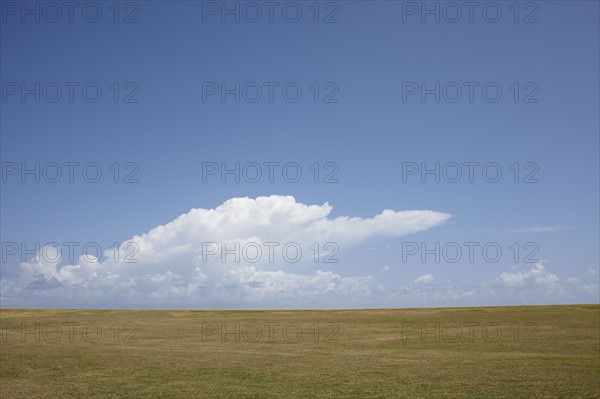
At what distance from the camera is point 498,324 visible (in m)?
76.6

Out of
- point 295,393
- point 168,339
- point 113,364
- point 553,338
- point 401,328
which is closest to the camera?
point 295,393

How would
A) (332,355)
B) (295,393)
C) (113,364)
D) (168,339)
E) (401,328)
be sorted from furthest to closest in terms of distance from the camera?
(401,328)
(168,339)
(332,355)
(113,364)
(295,393)

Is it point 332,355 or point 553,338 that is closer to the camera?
point 332,355

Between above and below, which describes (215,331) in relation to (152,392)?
below

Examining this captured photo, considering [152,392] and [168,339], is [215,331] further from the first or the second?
[152,392]

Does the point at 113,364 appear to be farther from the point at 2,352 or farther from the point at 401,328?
the point at 401,328

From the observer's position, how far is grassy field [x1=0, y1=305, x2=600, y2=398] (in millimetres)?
29219

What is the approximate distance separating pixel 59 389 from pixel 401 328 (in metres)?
53.7

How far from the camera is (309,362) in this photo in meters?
40.9

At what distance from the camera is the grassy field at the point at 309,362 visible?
2922 cm

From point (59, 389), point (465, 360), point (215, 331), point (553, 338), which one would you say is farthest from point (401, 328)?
point (59, 389)

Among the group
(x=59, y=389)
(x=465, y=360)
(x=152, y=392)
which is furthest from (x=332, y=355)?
(x=59, y=389)

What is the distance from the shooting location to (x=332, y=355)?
1804 inches

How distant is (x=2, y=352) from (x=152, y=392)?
26.2 m
